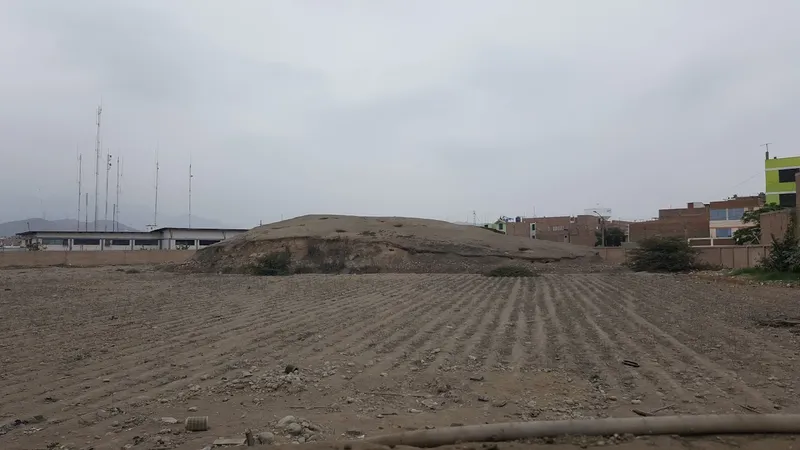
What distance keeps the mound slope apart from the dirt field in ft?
63.6

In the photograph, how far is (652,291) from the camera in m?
17.1

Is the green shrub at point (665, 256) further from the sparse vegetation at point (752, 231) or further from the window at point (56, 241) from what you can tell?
the window at point (56, 241)

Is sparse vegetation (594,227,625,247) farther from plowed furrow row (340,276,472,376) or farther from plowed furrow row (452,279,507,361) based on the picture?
plowed furrow row (340,276,472,376)

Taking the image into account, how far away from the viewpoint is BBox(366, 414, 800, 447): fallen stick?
4168mm

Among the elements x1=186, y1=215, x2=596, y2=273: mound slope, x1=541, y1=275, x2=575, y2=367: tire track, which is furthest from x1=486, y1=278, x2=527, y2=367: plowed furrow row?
Result: x1=186, y1=215, x2=596, y2=273: mound slope

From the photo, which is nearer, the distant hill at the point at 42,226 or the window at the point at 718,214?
the window at the point at 718,214

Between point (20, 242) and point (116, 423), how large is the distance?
2991 inches

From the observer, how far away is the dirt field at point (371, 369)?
4.79 m

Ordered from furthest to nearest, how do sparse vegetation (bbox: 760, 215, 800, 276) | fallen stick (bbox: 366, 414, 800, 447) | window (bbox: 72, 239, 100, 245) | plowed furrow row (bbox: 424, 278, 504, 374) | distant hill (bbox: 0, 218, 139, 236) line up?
distant hill (bbox: 0, 218, 139, 236) → window (bbox: 72, 239, 100, 245) → sparse vegetation (bbox: 760, 215, 800, 276) → plowed furrow row (bbox: 424, 278, 504, 374) → fallen stick (bbox: 366, 414, 800, 447)

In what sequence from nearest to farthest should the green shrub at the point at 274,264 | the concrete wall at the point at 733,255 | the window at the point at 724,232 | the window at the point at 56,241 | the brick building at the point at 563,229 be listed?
the concrete wall at the point at 733,255
the green shrub at the point at 274,264
the window at the point at 724,232
the window at the point at 56,241
the brick building at the point at 563,229

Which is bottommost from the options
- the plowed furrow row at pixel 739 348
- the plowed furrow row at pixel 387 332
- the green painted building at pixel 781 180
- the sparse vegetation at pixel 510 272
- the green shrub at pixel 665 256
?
the plowed furrow row at pixel 387 332

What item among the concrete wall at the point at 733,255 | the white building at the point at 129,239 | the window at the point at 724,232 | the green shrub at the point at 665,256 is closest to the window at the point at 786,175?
the window at the point at 724,232

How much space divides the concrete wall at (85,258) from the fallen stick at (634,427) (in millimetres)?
43413

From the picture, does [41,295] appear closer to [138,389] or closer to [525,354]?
[138,389]
